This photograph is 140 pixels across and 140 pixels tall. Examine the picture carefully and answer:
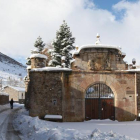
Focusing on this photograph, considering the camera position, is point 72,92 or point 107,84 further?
A: point 107,84

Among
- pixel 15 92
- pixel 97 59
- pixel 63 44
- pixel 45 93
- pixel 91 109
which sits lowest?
pixel 91 109

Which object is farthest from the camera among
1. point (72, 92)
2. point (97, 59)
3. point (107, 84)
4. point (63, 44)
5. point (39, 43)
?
point (39, 43)

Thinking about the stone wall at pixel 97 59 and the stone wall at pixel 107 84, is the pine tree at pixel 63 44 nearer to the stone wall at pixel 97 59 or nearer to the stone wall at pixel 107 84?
the stone wall at pixel 97 59

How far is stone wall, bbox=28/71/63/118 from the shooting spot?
57.8 ft

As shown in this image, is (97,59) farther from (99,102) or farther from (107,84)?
(99,102)

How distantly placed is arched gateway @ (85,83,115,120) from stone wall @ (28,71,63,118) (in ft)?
7.42

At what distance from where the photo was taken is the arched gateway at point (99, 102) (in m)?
18.2

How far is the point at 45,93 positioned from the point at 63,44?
20.1 m

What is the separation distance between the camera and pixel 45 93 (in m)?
17.8

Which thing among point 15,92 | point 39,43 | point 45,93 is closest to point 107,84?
point 45,93

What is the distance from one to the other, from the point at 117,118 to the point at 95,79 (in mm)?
3358

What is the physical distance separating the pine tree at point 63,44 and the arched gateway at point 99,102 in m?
16.9

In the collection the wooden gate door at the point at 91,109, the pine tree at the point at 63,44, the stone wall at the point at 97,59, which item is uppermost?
the pine tree at the point at 63,44

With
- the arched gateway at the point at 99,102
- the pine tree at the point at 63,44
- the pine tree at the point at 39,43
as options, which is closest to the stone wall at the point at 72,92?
the arched gateway at the point at 99,102
